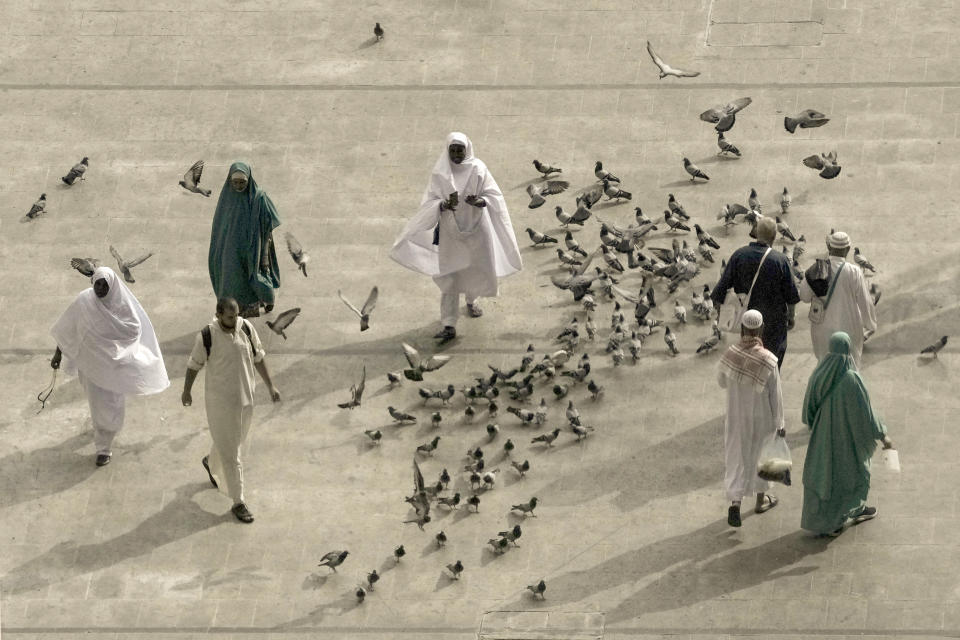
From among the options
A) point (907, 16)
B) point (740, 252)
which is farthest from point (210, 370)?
point (907, 16)

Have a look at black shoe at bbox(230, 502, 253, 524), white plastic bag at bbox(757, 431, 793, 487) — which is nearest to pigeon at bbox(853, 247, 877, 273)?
white plastic bag at bbox(757, 431, 793, 487)

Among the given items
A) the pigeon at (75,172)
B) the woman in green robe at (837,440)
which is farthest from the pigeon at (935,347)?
the pigeon at (75,172)

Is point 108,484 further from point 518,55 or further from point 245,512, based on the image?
point 518,55

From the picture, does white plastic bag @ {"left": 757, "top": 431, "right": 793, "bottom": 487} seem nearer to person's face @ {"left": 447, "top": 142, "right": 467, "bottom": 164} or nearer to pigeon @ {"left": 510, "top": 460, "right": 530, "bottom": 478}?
pigeon @ {"left": 510, "top": 460, "right": 530, "bottom": 478}

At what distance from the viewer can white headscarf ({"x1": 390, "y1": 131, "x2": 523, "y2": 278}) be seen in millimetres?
18281

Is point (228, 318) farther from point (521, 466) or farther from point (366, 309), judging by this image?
point (366, 309)

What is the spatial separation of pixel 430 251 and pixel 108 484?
131 inches

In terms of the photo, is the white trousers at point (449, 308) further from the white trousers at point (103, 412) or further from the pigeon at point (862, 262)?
the pigeon at point (862, 262)

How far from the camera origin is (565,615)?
15.8 metres

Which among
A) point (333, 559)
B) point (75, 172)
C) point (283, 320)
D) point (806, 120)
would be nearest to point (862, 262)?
point (806, 120)

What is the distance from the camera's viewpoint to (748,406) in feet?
52.4

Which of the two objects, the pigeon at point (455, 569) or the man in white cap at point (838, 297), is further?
the man in white cap at point (838, 297)

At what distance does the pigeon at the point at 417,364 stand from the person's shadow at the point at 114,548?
1.96 meters

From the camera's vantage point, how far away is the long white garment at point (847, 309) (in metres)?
16.8
